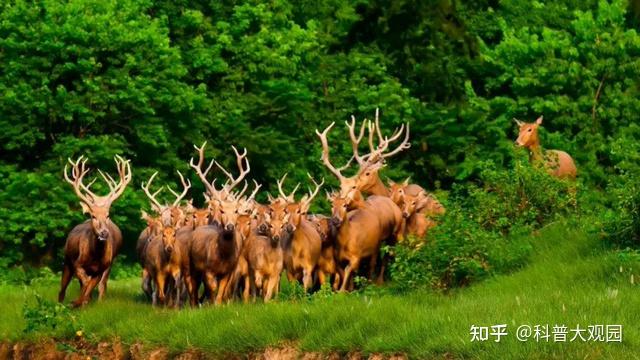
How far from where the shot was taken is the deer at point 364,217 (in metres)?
24.5

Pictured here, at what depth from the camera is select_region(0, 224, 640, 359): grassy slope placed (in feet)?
55.1

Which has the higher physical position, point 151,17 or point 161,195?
point 151,17

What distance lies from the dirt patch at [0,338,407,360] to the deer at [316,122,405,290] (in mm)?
4154

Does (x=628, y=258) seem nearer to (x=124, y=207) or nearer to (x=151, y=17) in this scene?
(x=124, y=207)

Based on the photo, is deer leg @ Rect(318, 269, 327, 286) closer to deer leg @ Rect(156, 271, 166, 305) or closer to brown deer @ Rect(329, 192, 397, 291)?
brown deer @ Rect(329, 192, 397, 291)

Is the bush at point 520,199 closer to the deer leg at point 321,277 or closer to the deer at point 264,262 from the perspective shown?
the deer leg at point 321,277

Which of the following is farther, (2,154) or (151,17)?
(151,17)

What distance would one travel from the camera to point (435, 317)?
18188 mm

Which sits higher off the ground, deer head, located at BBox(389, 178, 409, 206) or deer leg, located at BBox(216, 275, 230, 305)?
deer head, located at BBox(389, 178, 409, 206)

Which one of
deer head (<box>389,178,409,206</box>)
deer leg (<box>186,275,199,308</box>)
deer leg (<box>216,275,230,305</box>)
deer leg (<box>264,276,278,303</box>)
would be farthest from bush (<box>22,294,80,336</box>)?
deer head (<box>389,178,409,206</box>)

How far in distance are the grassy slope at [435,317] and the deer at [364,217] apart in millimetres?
3116

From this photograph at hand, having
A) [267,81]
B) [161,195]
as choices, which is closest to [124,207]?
[161,195]

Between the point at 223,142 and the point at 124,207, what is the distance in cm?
451

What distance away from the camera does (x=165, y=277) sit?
24.7 m
